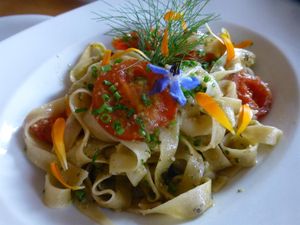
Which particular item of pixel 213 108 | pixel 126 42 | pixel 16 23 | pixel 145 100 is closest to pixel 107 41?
pixel 126 42

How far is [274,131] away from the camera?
259cm

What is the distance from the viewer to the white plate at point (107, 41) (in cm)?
222

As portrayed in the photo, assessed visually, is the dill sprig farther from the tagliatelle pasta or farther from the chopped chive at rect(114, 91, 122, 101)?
the chopped chive at rect(114, 91, 122, 101)

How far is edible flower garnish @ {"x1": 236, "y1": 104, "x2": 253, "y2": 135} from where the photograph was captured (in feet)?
8.39

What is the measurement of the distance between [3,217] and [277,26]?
2.24m

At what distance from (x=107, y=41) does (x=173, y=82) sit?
1.10 meters

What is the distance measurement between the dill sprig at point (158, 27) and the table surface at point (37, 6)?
76cm

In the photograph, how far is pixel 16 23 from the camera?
373 centimetres

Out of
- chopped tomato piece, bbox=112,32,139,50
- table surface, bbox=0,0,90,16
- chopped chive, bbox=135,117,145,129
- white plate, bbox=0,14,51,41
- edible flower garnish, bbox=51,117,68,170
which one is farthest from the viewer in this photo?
table surface, bbox=0,0,90,16

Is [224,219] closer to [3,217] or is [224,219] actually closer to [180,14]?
[3,217]

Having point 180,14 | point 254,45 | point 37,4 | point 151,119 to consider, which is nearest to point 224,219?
point 151,119

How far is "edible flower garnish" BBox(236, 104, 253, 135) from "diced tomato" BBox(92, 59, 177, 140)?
0.41 meters

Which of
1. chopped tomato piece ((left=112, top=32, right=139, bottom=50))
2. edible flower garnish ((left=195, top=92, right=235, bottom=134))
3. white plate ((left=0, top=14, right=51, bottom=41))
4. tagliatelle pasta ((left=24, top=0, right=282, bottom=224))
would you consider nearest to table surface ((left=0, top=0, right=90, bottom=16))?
white plate ((left=0, top=14, right=51, bottom=41))

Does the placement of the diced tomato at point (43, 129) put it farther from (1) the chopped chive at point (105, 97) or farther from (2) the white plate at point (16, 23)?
(2) the white plate at point (16, 23)
